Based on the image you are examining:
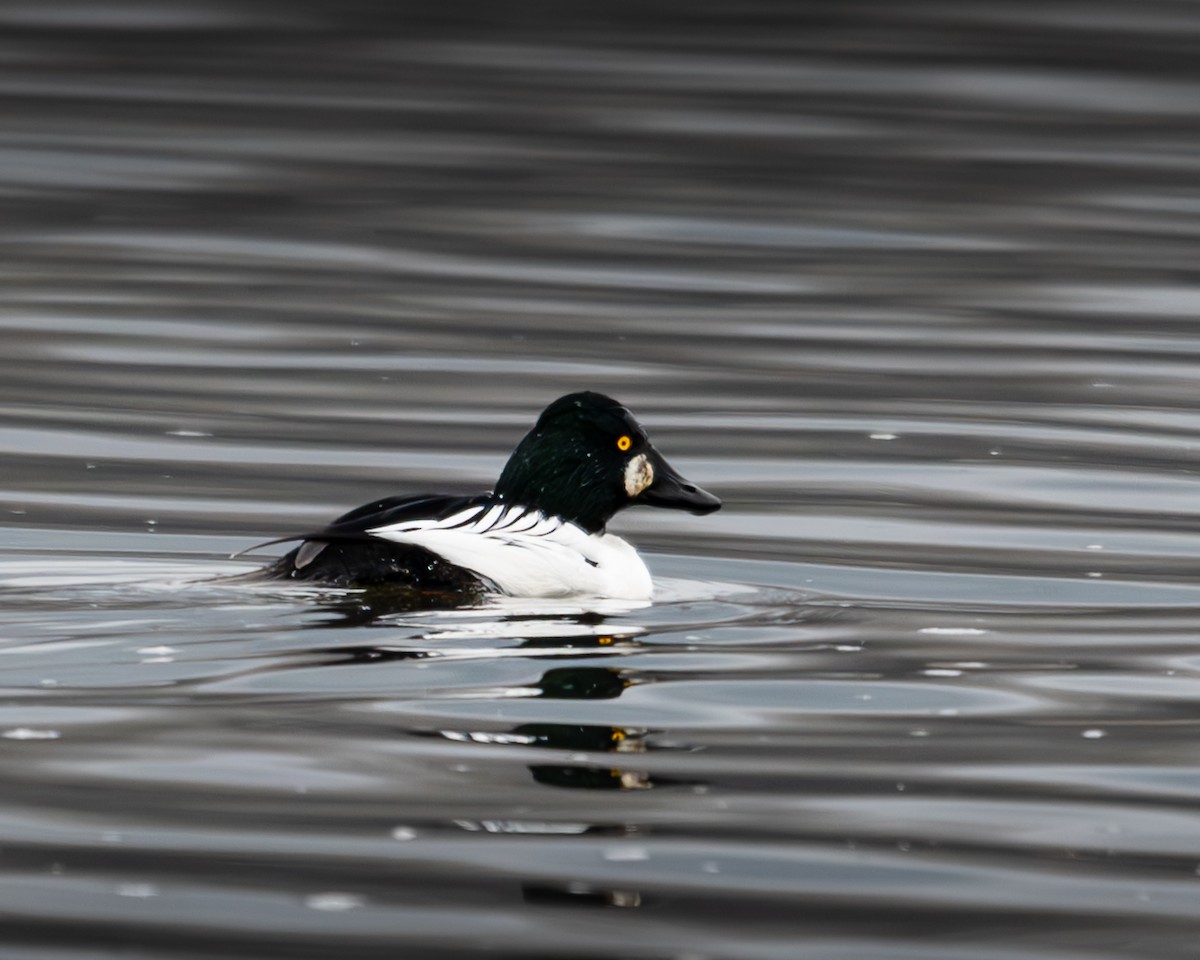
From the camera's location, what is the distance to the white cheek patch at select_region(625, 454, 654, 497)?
A: 8.45 metres

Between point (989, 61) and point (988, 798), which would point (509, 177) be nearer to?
point (989, 61)

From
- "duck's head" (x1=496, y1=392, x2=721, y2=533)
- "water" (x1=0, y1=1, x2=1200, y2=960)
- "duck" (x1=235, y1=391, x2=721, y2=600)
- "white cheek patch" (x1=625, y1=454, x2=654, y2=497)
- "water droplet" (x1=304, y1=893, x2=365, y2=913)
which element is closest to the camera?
"water droplet" (x1=304, y1=893, x2=365, y2=913)

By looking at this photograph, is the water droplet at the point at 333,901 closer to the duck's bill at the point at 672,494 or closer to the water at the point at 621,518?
the water at the point at 621,518

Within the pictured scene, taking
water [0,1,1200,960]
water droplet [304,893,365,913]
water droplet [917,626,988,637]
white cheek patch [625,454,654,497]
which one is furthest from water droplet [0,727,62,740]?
water droplet [917,626,988,637]

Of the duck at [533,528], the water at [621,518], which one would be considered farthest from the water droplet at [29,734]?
the duck at [533,528]

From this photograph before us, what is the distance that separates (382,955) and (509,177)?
1593cm

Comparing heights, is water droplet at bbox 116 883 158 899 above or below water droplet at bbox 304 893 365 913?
above

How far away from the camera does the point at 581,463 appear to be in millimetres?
8391

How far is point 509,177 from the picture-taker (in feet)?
66.8

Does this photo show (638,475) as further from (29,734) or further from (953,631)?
(29,734)

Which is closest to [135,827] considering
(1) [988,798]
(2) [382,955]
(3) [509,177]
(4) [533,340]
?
(2) [382,955]

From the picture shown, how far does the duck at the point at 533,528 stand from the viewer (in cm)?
778

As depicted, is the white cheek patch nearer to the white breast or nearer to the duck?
the duck

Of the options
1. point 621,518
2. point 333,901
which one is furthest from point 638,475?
point 333,901
